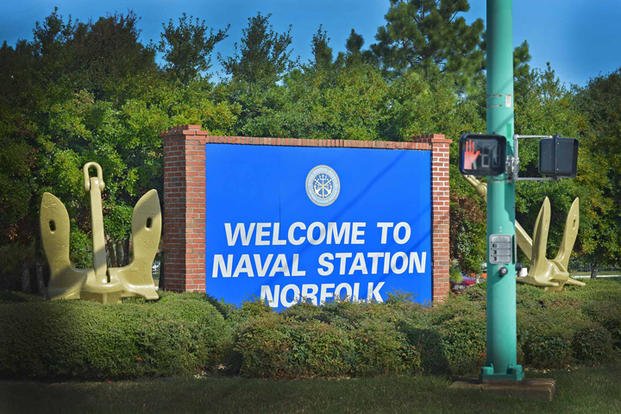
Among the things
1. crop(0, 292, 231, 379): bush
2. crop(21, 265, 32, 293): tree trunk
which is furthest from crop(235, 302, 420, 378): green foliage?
crop(21, 265, 32, 293): tree trunk

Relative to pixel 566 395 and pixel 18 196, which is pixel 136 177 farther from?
pixel 566 395

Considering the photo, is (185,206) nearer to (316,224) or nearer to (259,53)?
(316,224)

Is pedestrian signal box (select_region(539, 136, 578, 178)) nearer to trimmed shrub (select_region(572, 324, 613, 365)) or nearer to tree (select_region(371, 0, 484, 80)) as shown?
trimmed shrub (select_region(572, 324, 613, 365))

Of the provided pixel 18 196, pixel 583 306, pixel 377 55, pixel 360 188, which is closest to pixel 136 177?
pixel 18 196

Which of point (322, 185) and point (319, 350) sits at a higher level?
→ point (322, 185)

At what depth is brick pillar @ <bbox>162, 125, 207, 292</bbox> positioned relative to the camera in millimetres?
15516

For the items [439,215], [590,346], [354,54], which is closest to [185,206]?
[439,215]

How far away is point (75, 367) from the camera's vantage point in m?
11.8

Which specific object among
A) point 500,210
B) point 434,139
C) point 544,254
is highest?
point 434,139

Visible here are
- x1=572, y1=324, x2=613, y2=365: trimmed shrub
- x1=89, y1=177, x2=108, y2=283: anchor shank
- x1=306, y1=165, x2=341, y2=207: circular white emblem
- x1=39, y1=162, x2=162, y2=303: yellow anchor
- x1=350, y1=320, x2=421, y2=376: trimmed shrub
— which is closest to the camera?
x1=350, y1=320, x2=421, y2=376: trimmed shrub

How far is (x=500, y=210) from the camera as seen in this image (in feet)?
36.4

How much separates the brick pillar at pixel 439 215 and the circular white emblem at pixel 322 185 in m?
2.04

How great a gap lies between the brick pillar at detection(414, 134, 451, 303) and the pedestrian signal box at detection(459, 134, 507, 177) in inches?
287

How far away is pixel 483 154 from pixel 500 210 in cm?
69
